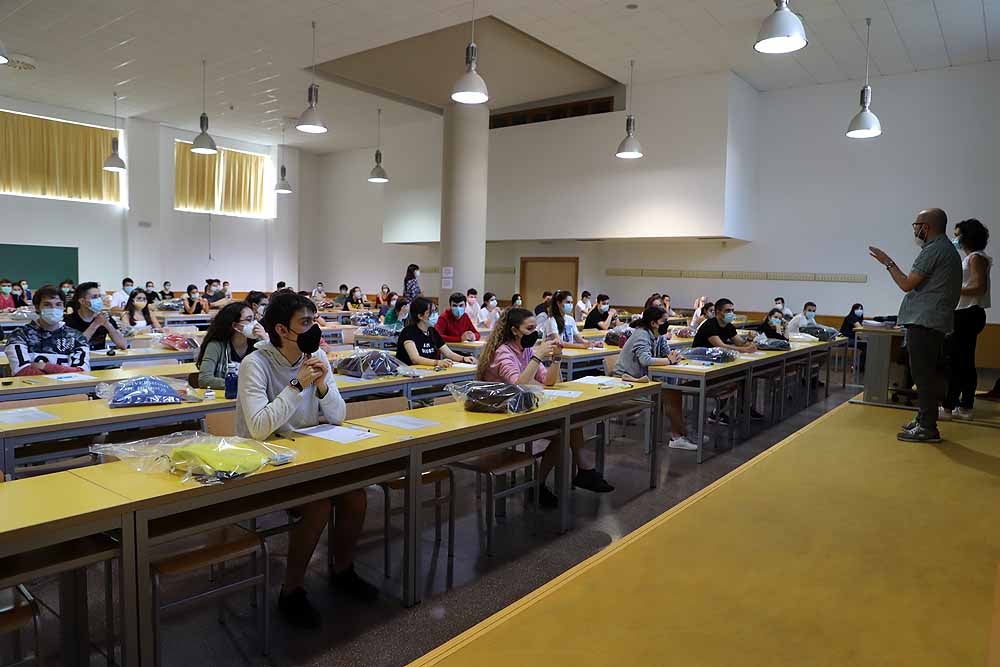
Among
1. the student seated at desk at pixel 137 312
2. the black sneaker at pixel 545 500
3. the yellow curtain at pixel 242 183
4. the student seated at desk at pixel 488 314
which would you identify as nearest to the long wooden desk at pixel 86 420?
the black sneaker at pixel 545 500

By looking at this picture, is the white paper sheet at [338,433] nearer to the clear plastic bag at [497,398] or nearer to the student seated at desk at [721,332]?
the clear plastic bag at [497,398]

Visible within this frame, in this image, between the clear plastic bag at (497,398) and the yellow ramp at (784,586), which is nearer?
the yellow ramp at (784,586)

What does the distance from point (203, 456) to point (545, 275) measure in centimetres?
1210

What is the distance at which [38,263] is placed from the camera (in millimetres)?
13211

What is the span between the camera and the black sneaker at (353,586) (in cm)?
291

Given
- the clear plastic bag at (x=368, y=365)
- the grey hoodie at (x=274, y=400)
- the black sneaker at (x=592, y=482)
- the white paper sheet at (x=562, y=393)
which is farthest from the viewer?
the clear plastic bag at (x=368, y=365)

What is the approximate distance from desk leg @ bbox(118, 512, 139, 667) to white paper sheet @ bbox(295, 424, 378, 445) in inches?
34.2

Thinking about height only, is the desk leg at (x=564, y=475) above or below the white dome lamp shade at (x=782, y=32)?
below

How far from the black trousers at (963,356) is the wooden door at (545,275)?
368 inches

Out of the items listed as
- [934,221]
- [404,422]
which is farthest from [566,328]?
[404,422]

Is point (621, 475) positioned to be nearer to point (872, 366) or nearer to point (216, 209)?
point (872, 366)

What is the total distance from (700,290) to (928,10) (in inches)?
218

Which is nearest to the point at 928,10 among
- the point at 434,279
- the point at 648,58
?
the point at 648,58

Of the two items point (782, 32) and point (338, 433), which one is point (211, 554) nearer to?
point (338, 433)
